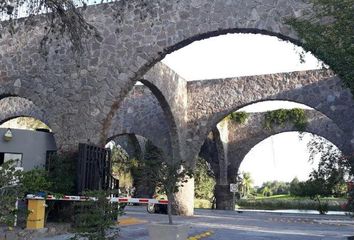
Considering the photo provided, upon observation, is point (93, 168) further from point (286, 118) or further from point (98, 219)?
point (286, 118)

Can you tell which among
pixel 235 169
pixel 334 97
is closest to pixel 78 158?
pixel 334 97

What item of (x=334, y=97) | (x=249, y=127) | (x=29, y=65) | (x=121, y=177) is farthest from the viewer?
(x=121, y=177)

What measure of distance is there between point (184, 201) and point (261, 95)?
5.09 m

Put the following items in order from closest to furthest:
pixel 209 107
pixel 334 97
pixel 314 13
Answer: pixel 314 13 < pixel 334 97 < pixel 209 107

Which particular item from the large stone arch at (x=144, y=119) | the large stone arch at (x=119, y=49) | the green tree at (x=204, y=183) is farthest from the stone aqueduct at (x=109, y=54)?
the green tree at (x=204, y=183)

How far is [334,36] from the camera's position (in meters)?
6.99

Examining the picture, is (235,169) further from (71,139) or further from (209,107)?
(71,139)

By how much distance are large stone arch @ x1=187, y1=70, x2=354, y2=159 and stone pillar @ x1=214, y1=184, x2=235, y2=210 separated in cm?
618

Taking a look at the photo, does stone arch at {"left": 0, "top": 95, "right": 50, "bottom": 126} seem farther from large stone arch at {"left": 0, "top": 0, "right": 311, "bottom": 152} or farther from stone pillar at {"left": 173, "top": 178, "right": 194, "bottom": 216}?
large stone arch at {"left": 0, "top": 0, "right": 311, "bottom": 152}

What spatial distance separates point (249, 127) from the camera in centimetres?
2181

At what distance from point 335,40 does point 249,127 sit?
15.0 m

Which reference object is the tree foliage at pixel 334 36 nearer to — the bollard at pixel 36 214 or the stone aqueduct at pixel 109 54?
the stone aqueduct at pixel 109 54

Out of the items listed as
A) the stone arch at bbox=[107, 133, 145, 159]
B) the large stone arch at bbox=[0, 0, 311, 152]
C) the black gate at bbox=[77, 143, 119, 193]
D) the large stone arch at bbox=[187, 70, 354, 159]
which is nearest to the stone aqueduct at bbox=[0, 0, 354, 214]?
the large stone arch at bbox=[0, 0, 311, 152]

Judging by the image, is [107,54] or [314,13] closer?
[314,13]
